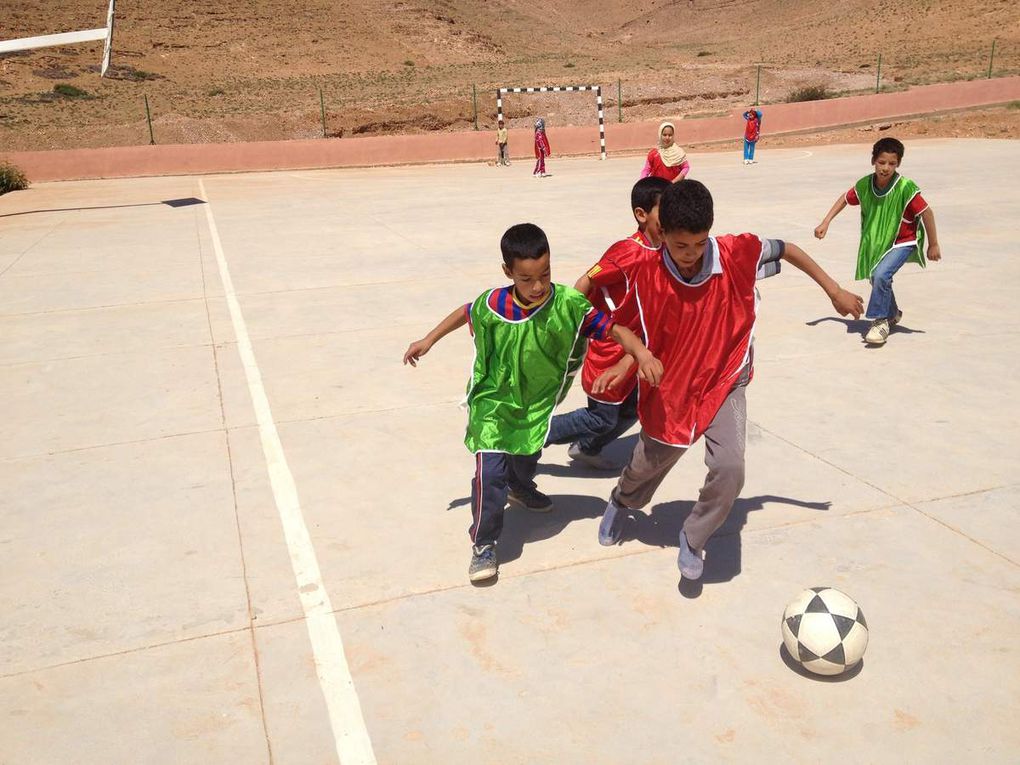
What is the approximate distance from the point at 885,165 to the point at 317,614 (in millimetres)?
5965

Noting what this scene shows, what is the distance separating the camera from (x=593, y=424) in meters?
5.27

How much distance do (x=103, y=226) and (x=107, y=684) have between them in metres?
14.9

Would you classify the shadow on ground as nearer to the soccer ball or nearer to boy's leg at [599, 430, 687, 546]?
boy's leg at [599, 430, 687, 546]

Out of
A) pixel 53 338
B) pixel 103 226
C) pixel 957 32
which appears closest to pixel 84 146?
pixel 103 226

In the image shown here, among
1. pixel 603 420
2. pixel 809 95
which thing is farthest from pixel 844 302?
pixel 809 95

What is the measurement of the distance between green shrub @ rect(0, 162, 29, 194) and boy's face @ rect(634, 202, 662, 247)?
80.0ft

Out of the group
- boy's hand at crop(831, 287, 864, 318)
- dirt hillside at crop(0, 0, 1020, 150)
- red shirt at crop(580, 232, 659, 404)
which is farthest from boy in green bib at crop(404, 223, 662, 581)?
dirt hillside at crop(0, 0, 1020, 150)

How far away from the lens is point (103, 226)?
16.7 metres

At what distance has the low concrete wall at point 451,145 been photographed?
30266 mm

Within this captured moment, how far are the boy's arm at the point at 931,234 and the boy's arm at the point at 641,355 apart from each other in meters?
4.57

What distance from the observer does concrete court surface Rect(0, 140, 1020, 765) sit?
3.23 meters

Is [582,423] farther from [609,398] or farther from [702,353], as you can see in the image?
[702,353]

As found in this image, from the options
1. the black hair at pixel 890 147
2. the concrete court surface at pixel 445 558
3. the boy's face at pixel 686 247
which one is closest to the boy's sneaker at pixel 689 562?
the concrete court surface at pixel 445 558

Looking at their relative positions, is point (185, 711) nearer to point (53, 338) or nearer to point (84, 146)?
point (53, 338)
